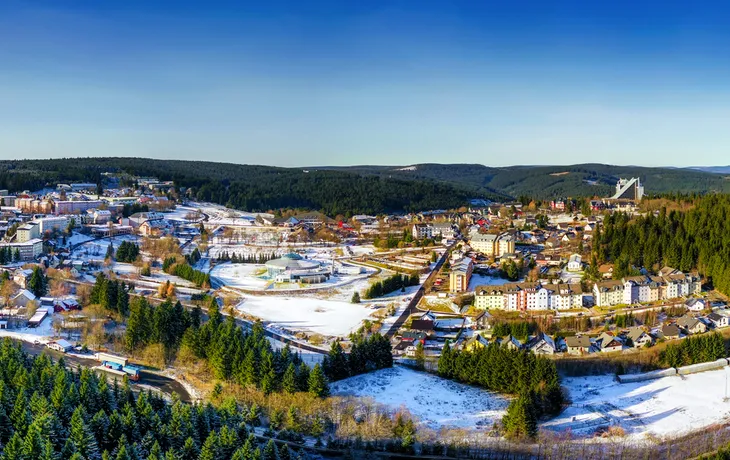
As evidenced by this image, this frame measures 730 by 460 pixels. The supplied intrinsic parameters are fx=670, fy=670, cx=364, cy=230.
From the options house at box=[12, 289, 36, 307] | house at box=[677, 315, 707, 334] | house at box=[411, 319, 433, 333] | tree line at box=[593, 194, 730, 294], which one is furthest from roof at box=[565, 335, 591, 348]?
house at box=[12, 289, 36, 307]

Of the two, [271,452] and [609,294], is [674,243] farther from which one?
[271,452]

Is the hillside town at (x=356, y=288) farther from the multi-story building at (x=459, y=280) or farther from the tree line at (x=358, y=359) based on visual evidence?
the tree line at (x=358, y=359)

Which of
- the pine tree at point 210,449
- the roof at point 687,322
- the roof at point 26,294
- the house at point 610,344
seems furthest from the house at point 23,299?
the roof at point 687,322

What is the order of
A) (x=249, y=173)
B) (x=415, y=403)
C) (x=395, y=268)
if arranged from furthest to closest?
(x=249, y=173), (x=395, y=268), (x=415, y=403)

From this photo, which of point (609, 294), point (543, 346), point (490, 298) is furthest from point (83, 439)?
point (609, 294)

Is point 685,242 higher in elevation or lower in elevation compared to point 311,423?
higher

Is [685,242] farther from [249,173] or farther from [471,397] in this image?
[249,173]

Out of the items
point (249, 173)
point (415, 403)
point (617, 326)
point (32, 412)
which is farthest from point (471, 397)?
point (249, 173)
